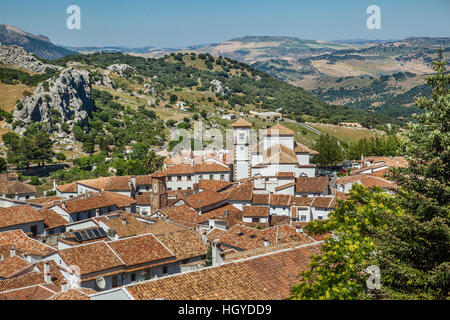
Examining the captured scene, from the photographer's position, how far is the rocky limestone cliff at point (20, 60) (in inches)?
6250

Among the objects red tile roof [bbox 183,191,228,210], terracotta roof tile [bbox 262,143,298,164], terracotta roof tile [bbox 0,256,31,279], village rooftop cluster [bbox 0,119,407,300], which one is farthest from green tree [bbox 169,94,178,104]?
terracotta roof tile [bbox 0,256,31,279]

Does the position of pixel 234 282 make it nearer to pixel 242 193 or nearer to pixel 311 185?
A: pixel 242 193

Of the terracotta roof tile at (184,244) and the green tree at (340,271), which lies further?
the terracotta roof tile at (184,244)

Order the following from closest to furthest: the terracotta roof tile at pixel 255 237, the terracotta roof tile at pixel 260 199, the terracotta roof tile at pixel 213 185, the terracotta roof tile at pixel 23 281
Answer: the terracotta roof tile at pixel 23 281, the terracotta roof tile at pixel 255 237, the terracotta roof tile at pixel 260 199, the terracotta roof tile at pixel 213 185

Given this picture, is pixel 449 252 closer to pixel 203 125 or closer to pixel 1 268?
pixel 1 268

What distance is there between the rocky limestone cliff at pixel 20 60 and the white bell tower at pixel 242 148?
383 ft

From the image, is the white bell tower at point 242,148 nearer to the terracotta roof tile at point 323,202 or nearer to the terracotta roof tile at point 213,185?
the terracotta roof tile at point 213,185

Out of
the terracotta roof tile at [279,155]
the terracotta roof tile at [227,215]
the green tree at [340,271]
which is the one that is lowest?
the terracotta roof tile at [227,215]

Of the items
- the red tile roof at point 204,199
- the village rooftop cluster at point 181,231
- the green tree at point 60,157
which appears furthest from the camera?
the green tree at point 60,157

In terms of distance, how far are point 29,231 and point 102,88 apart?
135 meters

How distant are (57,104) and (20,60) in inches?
2080

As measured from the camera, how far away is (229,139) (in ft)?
420

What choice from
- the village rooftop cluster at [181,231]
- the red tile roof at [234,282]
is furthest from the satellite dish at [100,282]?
Result: the red tile roof at [234,282]
